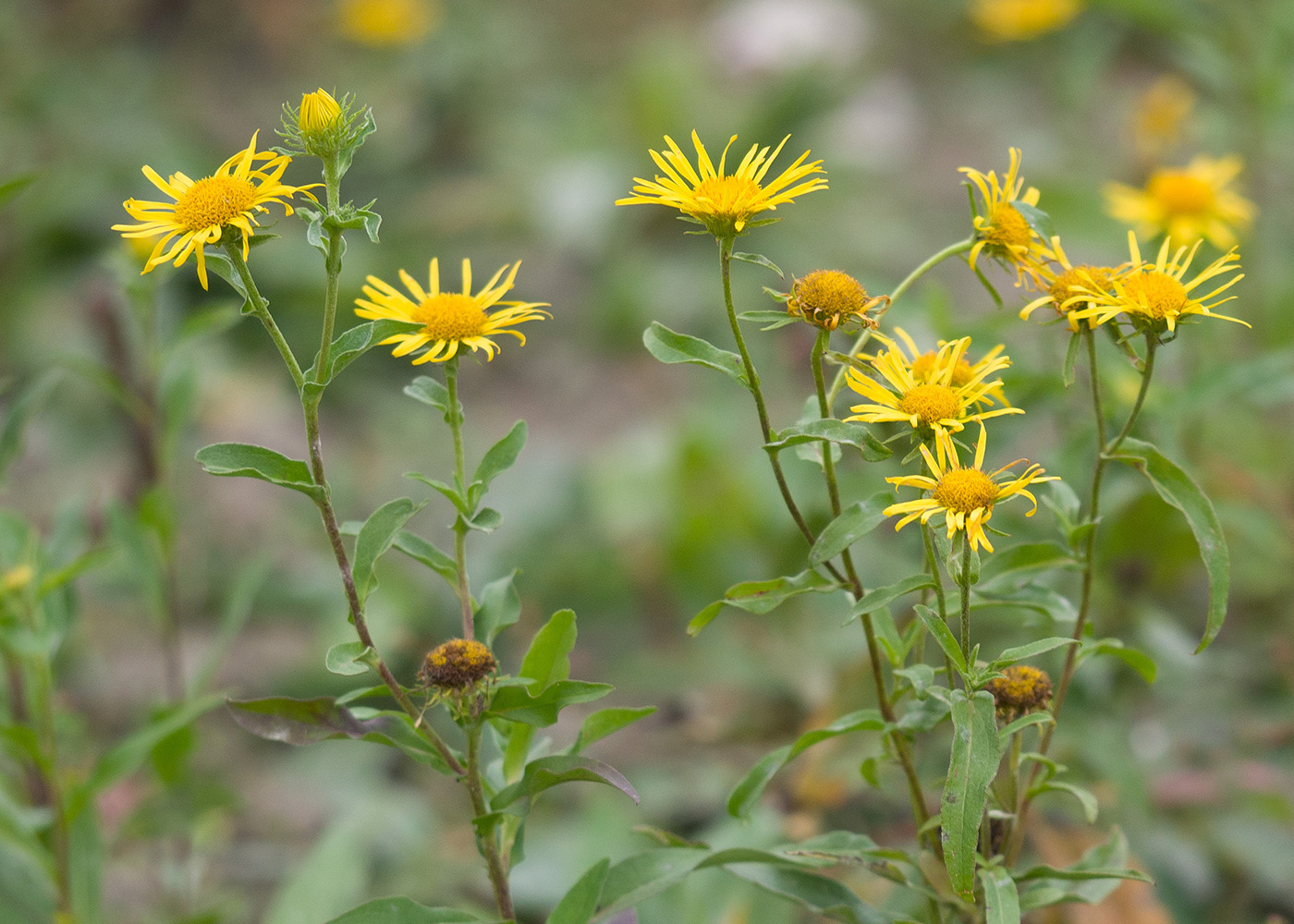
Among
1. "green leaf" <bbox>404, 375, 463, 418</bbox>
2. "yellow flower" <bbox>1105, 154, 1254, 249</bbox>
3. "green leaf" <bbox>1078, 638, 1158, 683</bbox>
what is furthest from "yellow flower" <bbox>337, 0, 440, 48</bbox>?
"green leaf" <bbox>1078, 638, 1158, 683</bbox>

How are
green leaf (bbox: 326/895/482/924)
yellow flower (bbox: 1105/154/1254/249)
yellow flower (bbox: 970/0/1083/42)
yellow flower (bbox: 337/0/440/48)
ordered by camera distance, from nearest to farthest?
1. green leaf (bbox: 326/895/482/924)
2. yellow flower (bbox: 1105/154/1254/249)
3. yellow flower (bbox: 970/0/1083/42)
4. yellow flower (bbox: 337/0/440/48)

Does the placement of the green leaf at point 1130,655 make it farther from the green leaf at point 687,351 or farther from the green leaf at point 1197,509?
the green leaf at point 687,351

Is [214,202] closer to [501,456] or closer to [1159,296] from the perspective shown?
[501,456]

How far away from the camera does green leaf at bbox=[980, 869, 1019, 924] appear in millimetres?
726

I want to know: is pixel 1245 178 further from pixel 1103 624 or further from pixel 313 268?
pixel 313 268

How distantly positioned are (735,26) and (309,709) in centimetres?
391

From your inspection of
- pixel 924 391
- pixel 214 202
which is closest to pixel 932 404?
pixel 924 391

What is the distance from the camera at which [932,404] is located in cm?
71

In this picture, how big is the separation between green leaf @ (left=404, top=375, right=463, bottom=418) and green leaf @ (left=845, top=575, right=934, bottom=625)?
30cm

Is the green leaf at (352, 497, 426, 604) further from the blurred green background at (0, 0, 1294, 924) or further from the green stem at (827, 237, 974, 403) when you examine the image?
the blurred green background at (0, 0, 1294, 924)

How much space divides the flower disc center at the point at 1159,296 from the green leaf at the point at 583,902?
51 centimetres

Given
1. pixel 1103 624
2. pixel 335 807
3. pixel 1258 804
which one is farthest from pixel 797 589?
pixel 335 807

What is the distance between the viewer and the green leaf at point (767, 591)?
77 centimetres

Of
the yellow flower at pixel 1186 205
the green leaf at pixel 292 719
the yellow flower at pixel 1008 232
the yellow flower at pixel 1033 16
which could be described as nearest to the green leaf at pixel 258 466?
the green leaf at pixel 292 719
